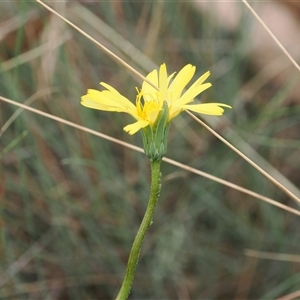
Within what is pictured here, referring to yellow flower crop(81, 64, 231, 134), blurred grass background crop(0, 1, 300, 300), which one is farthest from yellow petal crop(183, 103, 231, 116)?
blurred grass background crop(0, 1, 300, 300)

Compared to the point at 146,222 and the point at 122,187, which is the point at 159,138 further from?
the point at 122,187

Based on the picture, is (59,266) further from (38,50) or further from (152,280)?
(38,50)

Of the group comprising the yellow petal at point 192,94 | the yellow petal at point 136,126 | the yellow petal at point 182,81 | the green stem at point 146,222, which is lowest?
the green stem at point 146,222

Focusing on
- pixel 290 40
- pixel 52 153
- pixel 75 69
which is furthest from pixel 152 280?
pixel 290 40

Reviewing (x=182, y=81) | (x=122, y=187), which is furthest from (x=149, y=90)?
(x=122, y=187)

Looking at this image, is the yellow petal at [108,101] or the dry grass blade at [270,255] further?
the dry grass blade at [270,255]

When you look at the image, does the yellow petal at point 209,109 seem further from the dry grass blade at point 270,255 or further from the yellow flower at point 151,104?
the dry grass blade at point 270,255

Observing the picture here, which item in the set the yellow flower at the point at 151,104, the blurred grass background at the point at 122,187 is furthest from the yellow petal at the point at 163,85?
the blurred grass background at the point at 122,187

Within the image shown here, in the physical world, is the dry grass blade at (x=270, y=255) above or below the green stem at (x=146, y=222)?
above

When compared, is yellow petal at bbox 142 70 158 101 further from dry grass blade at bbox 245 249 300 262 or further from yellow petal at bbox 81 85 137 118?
dry grass blade at bbox 245 249 300 262
